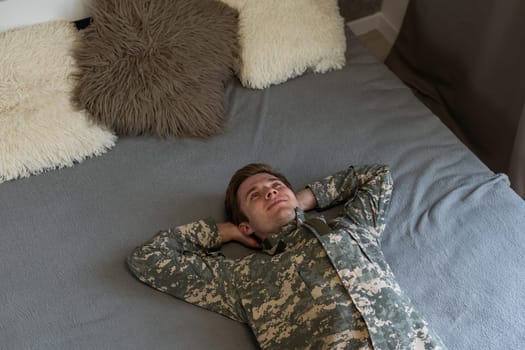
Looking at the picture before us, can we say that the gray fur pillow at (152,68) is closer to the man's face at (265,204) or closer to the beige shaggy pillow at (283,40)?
the beige shaggy pillow at (283,40)

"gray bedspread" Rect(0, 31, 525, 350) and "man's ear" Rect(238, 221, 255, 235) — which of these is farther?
"man's ear" Rect(238, 221, 255, 235)

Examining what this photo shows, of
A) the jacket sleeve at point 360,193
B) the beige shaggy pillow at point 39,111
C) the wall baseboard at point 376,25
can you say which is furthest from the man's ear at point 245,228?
the wall baseboard at point 376,25

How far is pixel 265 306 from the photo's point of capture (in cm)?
141

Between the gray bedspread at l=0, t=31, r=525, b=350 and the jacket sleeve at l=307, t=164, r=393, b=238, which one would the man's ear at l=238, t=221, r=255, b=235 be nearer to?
the gray bedspread at l=0, t=31, r=525, b=350

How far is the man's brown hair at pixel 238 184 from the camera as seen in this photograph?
158 centimetres

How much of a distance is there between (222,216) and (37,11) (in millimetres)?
880

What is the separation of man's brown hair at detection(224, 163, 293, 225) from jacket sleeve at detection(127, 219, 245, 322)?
0.13 metres

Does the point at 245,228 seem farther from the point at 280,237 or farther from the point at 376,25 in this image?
the point at 376,25

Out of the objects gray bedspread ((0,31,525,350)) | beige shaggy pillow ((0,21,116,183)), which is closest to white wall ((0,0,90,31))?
beige shaggy pillow ((0,21,116,183))

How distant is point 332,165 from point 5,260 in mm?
957

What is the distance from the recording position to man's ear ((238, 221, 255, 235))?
1.57m

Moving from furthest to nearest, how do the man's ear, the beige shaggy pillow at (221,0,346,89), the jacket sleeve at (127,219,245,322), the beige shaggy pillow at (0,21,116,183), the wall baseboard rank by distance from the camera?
1. the wall baseboard
2. the beige shaggy pillow at (221,0,346,89)
3. the beige shaggy pillow at (0,21,116,183)
4. the man's ear
5. the jacket sleeve at (127,219,245,322)

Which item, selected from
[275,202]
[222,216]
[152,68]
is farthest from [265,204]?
[152,68]

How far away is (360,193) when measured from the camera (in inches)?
63.1
